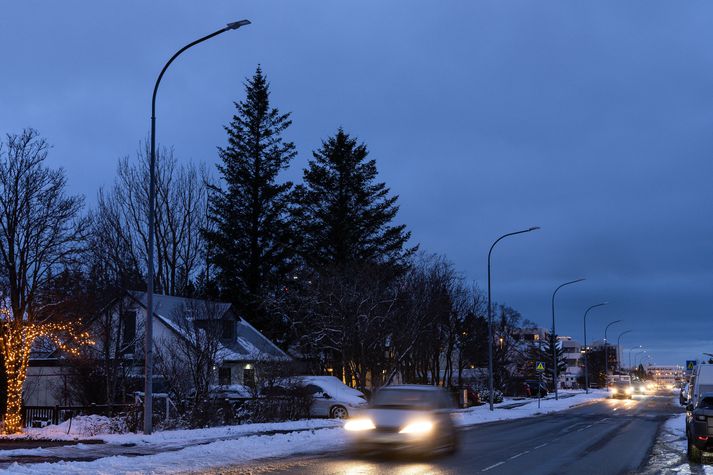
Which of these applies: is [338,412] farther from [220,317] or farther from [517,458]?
[517,458]

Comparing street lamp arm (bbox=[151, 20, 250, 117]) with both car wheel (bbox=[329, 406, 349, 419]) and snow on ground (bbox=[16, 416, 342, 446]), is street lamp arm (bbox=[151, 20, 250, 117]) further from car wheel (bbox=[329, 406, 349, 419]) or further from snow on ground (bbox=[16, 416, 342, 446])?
car wheel (bbox=[329, 406, 349, 419])

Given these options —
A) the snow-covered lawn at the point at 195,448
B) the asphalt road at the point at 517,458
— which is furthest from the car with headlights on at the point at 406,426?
the snow-covered lawn at the point at 195,448

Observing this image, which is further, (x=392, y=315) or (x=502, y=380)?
(x=502, y=380)

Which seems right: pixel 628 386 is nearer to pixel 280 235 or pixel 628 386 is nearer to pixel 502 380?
pixel 502 380

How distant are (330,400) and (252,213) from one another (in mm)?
31768

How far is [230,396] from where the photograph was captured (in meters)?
29.9

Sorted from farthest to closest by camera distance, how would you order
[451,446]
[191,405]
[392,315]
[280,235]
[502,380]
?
[502,380]
[280,235]
[392,315]
[191,405]
[451,446]

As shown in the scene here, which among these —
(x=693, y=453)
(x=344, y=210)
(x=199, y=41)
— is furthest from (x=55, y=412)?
(x=344, y=210)

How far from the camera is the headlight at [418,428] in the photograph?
56.2 feet

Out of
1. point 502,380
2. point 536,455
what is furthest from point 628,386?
point 536,455

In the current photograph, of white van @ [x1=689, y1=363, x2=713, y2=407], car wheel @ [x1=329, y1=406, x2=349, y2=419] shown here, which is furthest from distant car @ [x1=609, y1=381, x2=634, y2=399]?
white van @ [x1=689, y1=363, x2=713, y2=407]

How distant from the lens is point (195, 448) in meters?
18.2

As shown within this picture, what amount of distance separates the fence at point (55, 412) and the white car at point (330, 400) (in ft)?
23.8

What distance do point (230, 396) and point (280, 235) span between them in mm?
31336
